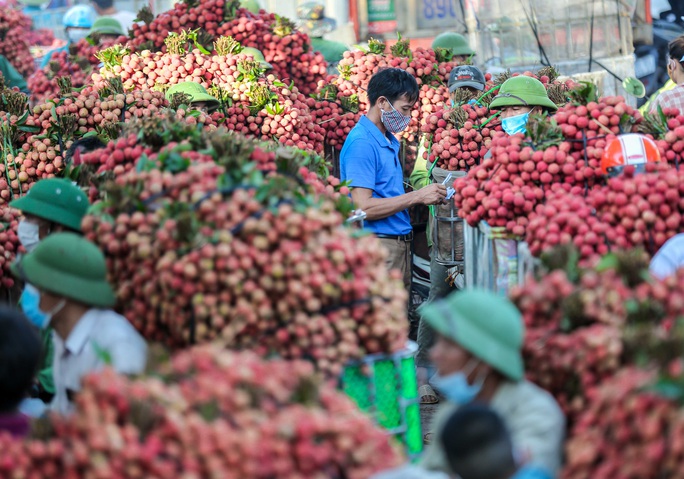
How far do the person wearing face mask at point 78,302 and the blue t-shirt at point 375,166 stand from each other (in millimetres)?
2345

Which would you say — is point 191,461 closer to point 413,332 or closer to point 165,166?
point 165,166

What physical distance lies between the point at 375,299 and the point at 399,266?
8.71 ft

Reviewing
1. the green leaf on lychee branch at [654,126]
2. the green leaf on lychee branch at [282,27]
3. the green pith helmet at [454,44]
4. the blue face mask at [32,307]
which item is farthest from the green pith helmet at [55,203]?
the green pith helmet at [454,44]

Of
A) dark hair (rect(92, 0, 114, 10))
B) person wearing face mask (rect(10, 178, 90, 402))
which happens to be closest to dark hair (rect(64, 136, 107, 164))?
Answer: person wearing face mask (rect(10, 178, 90, 402))

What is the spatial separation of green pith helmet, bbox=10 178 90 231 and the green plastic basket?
1374mm

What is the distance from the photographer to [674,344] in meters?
2.17

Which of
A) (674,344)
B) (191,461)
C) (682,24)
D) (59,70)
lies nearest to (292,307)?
(191,461)

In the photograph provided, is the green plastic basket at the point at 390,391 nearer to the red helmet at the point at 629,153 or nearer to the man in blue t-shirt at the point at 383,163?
the red helmet at the point at 629,153

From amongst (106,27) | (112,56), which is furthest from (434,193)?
(106,27)

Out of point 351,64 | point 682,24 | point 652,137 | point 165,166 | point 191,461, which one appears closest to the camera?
point 191,461

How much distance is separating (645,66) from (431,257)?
18.6 ft

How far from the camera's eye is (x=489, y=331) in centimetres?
236

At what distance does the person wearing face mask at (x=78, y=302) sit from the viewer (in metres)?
2.80

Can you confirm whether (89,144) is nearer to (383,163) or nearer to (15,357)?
(383,163)
